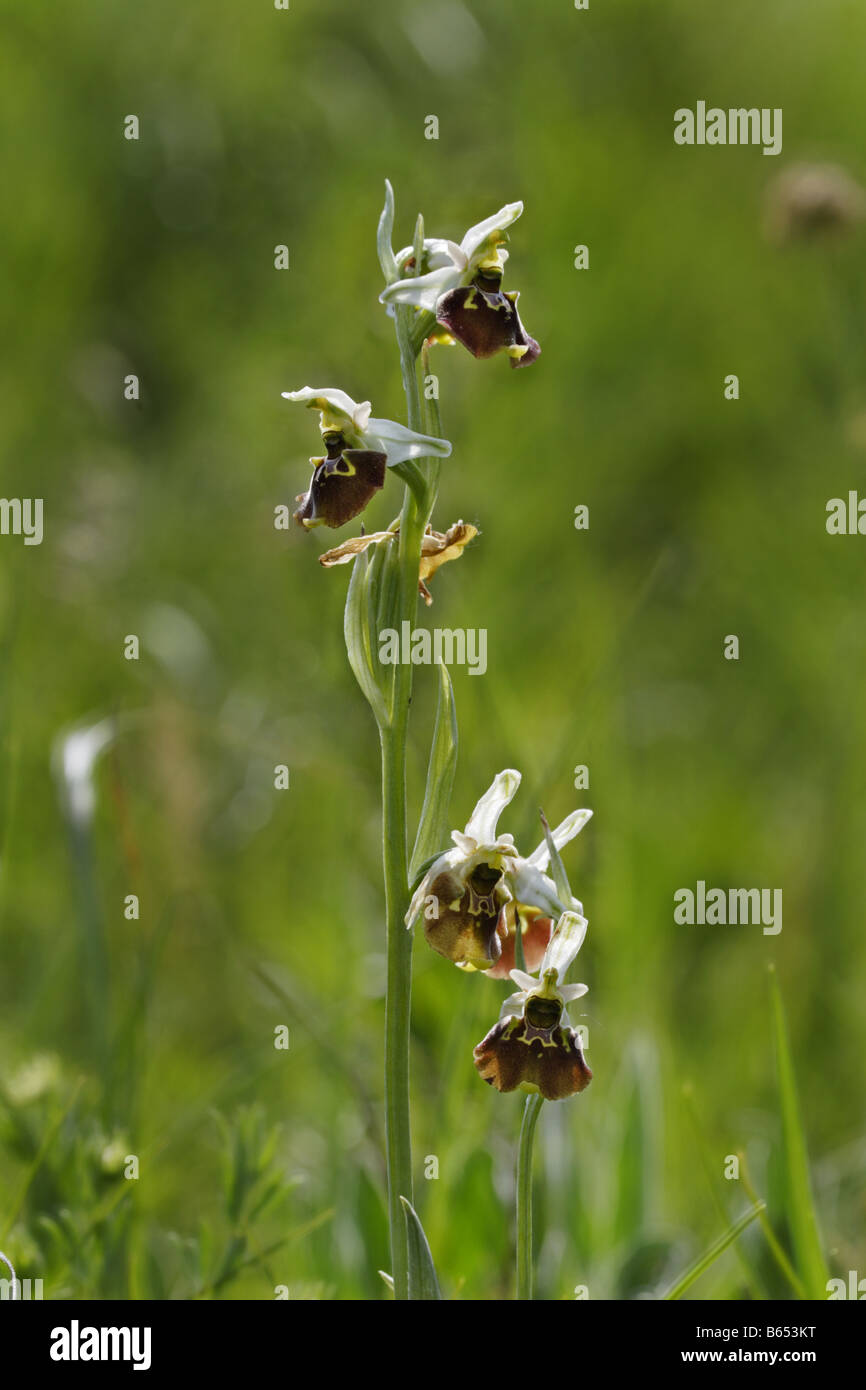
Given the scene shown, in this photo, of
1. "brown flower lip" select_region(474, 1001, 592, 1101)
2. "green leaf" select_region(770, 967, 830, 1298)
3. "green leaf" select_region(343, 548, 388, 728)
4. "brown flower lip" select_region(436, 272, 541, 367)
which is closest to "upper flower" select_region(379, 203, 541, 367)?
"brown flower lip" select_region(436, 272, 541, 367)

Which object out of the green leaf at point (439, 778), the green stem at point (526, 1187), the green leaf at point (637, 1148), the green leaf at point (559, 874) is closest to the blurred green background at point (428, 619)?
the green leaf at point (637, 1148)

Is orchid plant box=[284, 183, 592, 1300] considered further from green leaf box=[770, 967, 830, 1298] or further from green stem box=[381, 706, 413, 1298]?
green leaf box=[770, 967, 830, 1298]

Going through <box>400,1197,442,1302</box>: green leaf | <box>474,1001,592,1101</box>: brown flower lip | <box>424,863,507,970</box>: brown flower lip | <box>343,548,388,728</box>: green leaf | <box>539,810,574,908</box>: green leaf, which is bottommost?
<box>400,1197,442,1302</box>: green leaf

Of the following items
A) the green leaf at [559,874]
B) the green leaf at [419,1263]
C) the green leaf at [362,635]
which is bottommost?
the green leaf at [419,1263]

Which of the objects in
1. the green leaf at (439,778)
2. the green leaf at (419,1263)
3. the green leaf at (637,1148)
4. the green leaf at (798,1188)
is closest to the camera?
the green leaf at (419,1263)

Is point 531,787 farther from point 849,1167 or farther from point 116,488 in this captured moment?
point 116,488

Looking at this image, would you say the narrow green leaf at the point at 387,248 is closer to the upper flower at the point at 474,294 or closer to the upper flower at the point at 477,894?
the upper flower at the point at 474,294
